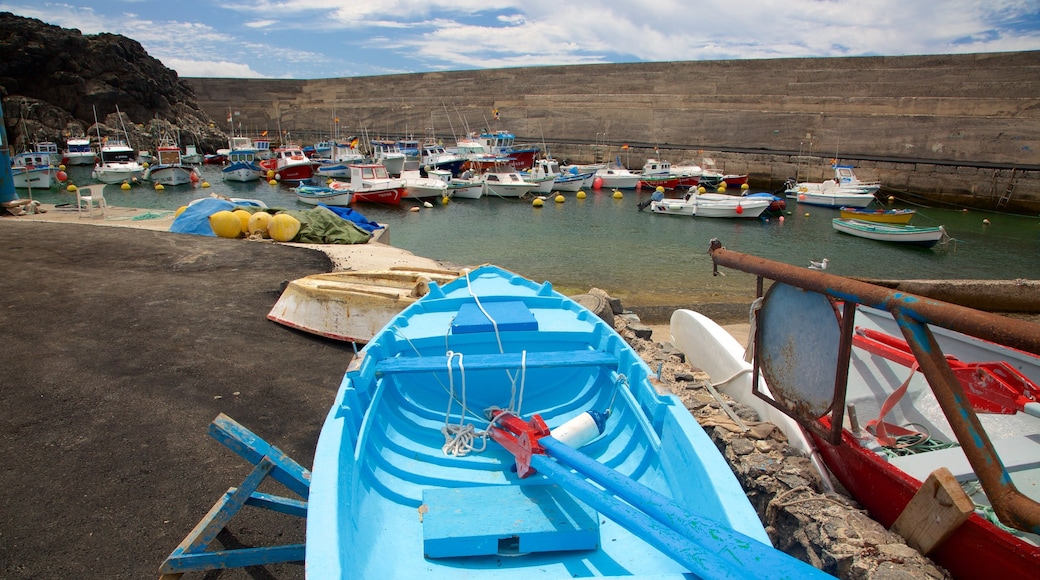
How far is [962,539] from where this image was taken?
9.60ft

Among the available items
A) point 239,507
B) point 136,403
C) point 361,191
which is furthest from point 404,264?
point 361,191

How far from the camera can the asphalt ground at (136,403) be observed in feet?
11.4

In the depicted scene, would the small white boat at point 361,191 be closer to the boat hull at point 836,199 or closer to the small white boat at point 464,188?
the small white boat at point 464,188

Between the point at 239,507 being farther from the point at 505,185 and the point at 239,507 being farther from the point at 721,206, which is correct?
the point at 505,185

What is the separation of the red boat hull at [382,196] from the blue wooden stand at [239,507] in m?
25.6

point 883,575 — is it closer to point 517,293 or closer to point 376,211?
point 517,293

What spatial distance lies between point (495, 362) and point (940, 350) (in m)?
2.59

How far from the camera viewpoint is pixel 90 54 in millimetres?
50969

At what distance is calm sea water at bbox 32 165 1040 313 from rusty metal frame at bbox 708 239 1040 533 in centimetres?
1039

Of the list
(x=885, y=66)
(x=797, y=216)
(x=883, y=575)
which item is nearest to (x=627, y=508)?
(x=883, y=575)

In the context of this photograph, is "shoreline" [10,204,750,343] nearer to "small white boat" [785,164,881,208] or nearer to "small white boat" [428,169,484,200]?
"small white boat" [428,169,484,200]

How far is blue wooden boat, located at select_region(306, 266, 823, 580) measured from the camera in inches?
88.4

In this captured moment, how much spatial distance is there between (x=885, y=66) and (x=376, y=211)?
1498 inches

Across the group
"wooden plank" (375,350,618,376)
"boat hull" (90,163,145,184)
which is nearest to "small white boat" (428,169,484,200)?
"boat hull" (90,163,145,184)
